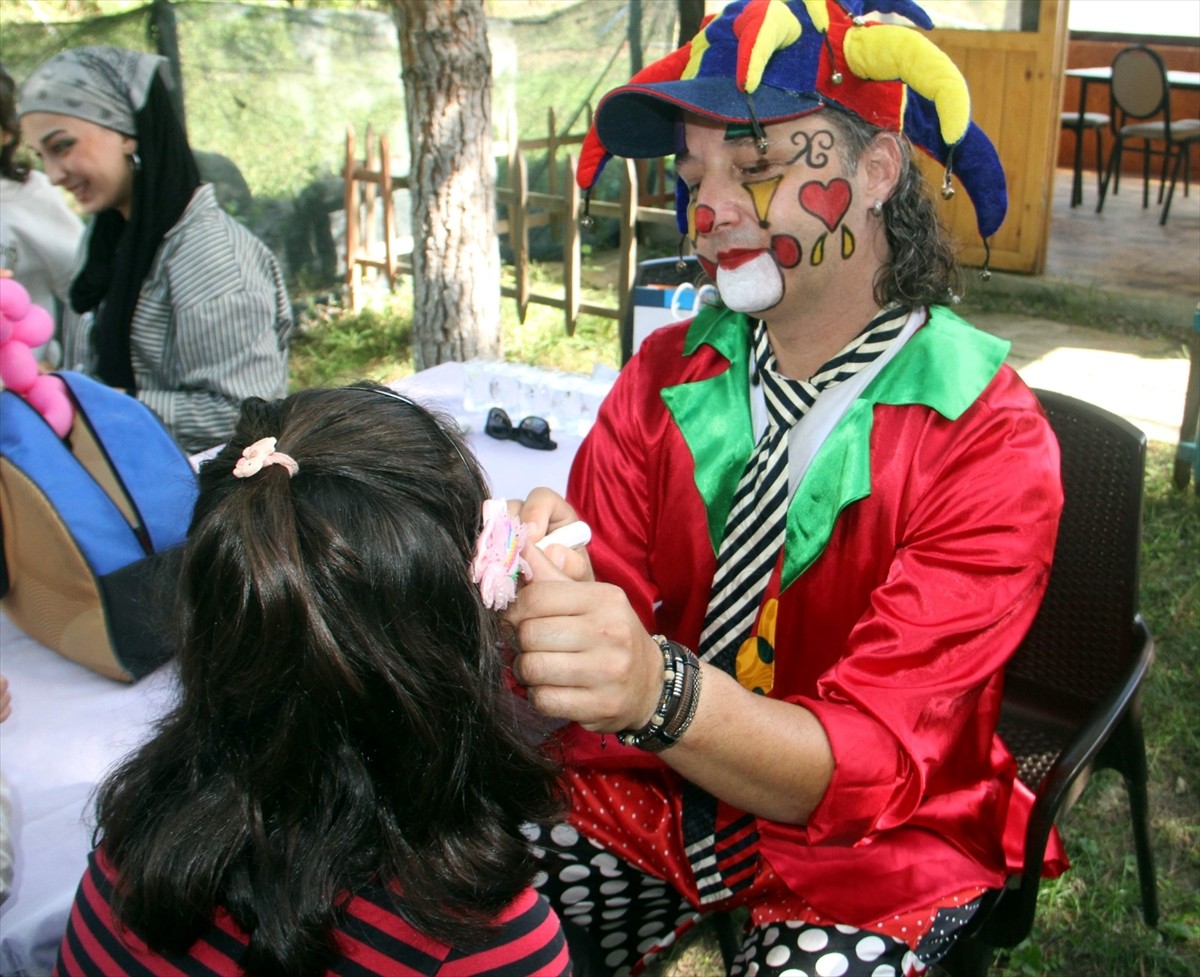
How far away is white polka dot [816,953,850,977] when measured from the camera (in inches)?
57.2

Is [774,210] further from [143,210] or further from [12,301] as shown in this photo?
[143,210]

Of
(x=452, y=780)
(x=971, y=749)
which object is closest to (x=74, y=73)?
(x=452, y=780)

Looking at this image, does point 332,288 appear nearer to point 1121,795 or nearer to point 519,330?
point 519,330

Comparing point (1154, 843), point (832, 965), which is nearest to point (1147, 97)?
point (1154, 843)

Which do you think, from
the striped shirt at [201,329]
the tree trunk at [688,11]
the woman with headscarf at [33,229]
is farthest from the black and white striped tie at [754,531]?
the tree trunk at [688,11]

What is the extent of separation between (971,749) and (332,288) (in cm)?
623

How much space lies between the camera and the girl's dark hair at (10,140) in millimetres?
3456

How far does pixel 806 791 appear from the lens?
4.51 ft

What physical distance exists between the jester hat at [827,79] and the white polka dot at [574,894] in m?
1.15

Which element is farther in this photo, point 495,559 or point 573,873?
point 573,873

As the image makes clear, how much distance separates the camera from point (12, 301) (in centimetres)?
190

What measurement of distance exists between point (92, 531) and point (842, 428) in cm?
114

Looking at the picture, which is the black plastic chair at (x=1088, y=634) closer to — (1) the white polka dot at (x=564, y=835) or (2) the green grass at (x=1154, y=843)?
(2) the green grass at (x=1154, y=843)

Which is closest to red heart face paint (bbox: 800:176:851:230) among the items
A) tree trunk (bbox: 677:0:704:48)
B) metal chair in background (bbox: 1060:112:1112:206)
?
tree trunk (bbox: 677:0:704:48)
